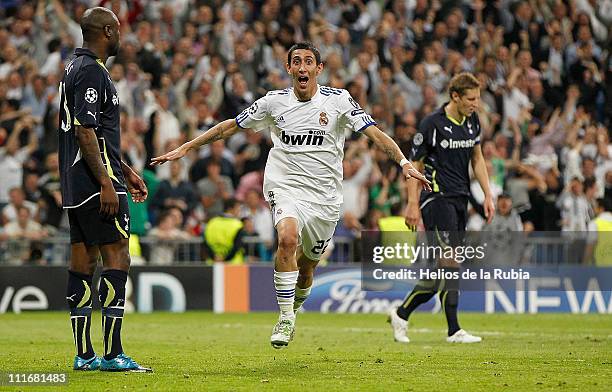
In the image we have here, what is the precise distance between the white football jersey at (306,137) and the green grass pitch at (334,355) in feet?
5.26

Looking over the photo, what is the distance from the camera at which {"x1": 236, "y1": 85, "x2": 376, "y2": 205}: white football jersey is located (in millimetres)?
10797

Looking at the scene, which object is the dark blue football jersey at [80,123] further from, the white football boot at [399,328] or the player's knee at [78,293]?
the white football boot at [399,328]

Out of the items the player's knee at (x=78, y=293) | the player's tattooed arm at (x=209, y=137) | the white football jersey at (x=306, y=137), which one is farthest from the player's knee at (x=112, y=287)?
the white football jersey at (x=306, y=137)

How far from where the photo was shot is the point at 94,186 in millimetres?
9312

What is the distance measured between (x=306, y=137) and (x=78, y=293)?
8.57ft

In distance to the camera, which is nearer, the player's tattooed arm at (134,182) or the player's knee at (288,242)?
the player's tattooed arm at (134,182)

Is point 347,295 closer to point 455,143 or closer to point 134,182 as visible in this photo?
point 455,143

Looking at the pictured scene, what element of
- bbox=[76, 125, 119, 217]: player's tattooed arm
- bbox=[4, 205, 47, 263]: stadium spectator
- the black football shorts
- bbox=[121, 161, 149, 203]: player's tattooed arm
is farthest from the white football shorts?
bbox=[4, 205, 47, 263]: stadium spectator

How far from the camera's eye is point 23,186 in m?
20.9

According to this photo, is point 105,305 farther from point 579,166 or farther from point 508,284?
point 579,166

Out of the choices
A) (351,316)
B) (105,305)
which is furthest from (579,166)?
(105,305)

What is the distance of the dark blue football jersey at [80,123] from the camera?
9164mm

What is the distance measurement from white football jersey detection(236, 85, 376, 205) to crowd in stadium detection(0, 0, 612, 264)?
9305 millimetres

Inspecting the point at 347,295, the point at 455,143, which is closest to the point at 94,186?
the point at 455,143
